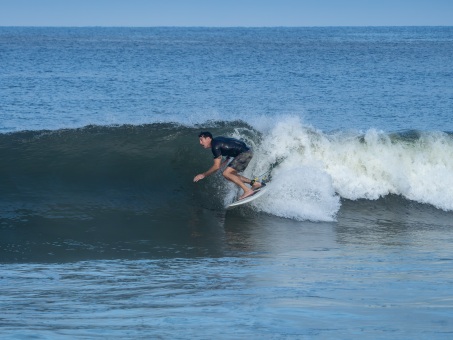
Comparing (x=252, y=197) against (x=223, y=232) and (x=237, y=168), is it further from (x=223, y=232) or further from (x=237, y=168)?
(x=223, y=232)

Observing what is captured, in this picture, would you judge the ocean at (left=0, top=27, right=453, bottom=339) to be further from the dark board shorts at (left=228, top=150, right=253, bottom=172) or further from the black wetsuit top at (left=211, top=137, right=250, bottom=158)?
the black wetsuit top at (left=211, top=137, right=250, bottom=158)

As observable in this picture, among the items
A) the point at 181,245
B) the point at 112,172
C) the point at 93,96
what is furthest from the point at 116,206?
the point at 93,96

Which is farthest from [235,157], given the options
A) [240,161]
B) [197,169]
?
[197,169]

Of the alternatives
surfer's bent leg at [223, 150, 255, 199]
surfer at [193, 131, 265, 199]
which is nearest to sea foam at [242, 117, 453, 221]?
surfer at [193, 131, 265, 199]

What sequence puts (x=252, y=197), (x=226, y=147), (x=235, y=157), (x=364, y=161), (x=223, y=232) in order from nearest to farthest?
1. (x=223, y=232)
2. (x=226, y=147)
3. (x=235, y=157)
4. (x=252, y=197)
5. (x=364, y=161)

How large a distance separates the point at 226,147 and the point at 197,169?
3.36m

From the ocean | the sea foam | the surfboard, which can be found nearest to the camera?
the ocean

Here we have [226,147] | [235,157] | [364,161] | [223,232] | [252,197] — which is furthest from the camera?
[364,161]

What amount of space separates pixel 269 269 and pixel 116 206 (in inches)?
207

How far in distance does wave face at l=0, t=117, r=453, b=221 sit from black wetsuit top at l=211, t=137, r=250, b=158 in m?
1.08

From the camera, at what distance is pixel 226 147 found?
12516mm

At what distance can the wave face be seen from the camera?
528 inches

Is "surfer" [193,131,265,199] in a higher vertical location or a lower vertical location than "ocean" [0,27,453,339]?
higher

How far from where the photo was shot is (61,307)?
7.27m
